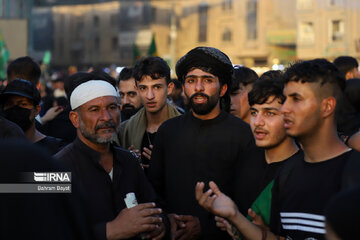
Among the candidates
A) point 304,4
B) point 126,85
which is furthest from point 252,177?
point 304,4

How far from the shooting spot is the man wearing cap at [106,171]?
345 centimetres

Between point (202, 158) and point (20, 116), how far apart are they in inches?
70.8

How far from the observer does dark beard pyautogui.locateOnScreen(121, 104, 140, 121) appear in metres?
6.28

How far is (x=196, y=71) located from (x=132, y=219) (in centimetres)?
148

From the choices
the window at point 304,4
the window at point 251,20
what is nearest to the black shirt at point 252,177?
the window at point 304,4

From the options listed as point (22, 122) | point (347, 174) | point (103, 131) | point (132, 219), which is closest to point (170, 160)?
point (103, 131)

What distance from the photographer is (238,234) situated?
3254 mm

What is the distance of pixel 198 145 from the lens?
Answer: 14.0 feet

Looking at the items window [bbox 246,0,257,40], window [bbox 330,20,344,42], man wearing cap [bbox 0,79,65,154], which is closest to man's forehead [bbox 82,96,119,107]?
man wearing cap [bbox 0,79,65,154]

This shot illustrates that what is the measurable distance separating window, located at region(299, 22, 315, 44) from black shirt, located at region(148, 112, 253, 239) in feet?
126

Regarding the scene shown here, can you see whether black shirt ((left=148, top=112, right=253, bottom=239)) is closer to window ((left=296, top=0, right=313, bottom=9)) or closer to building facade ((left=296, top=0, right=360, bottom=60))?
building facade ((left=296, top=0, right=360, bottom=60))

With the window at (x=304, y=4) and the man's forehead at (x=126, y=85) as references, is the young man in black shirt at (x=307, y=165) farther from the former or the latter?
the window at (x=304, y=4)

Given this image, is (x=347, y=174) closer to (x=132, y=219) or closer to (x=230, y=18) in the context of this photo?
(x=132, y=219)

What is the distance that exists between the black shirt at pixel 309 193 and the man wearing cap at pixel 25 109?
2407 millimetres
